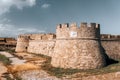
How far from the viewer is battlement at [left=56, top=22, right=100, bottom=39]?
23.0m

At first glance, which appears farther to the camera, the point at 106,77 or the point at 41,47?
the point at 41,47

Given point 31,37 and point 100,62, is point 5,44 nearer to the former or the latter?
point 31,37

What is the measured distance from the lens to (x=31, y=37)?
46000 millimetres

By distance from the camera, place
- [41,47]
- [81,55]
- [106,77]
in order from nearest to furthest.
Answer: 1. [106,77]
2. [81,55]
3. [41,47]

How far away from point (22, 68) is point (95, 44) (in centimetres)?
753

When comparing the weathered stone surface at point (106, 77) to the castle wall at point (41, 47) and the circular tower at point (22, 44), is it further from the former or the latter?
the circular tower at point (22, 44)

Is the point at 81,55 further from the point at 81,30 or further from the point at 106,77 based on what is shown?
the point at 106,77

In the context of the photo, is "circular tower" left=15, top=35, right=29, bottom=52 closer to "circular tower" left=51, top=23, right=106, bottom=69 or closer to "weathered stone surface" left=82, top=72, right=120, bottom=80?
"circular tower" left=51, top=23, right=106, bottom=69

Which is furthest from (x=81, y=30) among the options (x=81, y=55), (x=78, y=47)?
(x=81, y=55)

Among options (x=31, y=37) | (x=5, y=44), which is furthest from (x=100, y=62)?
(x=5, y=44)

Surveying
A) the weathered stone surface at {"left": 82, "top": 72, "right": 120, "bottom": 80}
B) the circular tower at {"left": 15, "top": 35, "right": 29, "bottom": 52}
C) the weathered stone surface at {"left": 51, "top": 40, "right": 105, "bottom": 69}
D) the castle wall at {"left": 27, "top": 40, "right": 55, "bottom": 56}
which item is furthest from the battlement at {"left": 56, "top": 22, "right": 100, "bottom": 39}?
the circular tower at {"left": 15, "top": 35, "right": 29, "bottom": 52}

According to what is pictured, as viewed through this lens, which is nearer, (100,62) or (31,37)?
(100,62)

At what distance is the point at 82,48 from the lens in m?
22.9

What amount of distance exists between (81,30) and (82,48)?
1.70 m
